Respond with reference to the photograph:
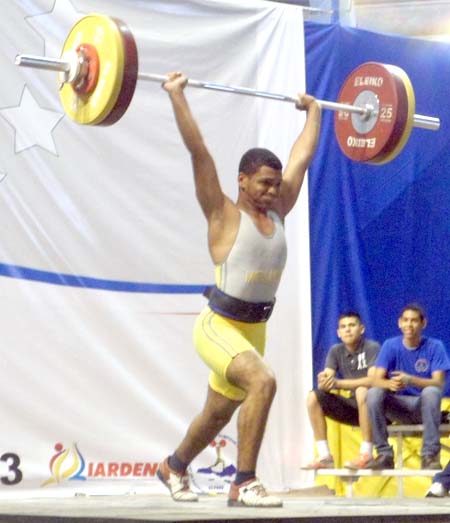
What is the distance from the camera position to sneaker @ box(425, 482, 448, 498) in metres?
4.96

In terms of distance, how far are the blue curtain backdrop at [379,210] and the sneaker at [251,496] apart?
10.9ft

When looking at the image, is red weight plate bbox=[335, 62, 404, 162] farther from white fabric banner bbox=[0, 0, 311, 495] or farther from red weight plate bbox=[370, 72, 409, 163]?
white fabric banner bbox=[0, 0, 311, 495]

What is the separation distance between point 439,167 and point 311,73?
99cm

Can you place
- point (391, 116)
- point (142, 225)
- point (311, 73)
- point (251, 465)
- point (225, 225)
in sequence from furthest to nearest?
point (311, 73) → point (142, 225) → point (391, 116) → point (225, 225) → point (251, 465)

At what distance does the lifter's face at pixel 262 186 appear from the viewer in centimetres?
386

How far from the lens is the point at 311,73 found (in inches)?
276

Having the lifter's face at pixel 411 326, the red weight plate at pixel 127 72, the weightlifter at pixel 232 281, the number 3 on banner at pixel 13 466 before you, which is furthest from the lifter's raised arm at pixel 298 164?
the number 3 on banner at pixel 13 466

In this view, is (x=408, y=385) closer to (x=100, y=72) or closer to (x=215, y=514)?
(x=100, y=72)

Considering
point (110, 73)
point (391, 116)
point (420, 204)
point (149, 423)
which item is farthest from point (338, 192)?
point (110, 73)

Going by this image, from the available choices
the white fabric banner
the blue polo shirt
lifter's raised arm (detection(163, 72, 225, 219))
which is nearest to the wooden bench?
the blue polo shirt

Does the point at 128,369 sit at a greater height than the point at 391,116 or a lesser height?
lesser

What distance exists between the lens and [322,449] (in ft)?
21.2

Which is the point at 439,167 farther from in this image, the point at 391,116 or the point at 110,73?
the point at 110,73

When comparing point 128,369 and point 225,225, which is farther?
point 128,369
